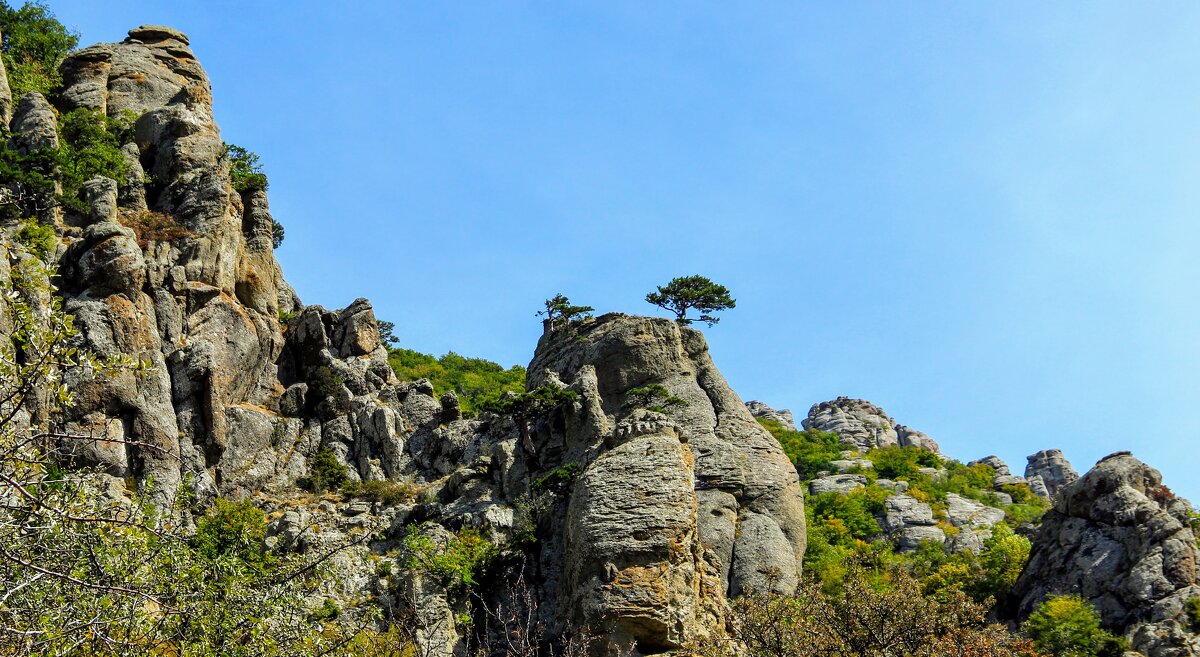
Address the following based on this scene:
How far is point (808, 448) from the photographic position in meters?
90.1

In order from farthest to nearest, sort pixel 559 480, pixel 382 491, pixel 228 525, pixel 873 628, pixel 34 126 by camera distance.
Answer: pixel 34 126 < pixel 382 491 < pixel 559 480 < pixel 228 525 < pixel 873 628

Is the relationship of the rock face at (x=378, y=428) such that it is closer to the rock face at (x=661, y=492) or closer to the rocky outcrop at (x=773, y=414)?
the rock face at (x=661, y=492)

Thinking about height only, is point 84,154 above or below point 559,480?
above

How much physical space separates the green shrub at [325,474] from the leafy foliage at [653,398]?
1423cm

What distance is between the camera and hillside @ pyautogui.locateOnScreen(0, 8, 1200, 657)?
27.0 m

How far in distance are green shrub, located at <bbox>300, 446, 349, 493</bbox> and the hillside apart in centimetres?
10

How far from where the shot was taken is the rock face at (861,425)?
363ft

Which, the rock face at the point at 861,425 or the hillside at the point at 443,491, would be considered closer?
the hillside at the point at 443,491

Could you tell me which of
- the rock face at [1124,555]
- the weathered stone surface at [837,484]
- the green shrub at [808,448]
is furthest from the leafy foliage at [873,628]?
the green shrub at [808,448]

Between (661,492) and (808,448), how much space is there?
56856 mm

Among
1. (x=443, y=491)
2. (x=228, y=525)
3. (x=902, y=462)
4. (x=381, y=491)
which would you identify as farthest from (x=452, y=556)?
(x=902, y=462)

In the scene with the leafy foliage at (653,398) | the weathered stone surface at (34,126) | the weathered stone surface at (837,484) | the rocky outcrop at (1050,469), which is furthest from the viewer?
the rocky outcrop at (1050,469)

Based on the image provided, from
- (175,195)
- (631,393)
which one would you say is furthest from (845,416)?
(175,195)

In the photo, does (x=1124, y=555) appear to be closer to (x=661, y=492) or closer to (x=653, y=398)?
(x=661, y=492)
